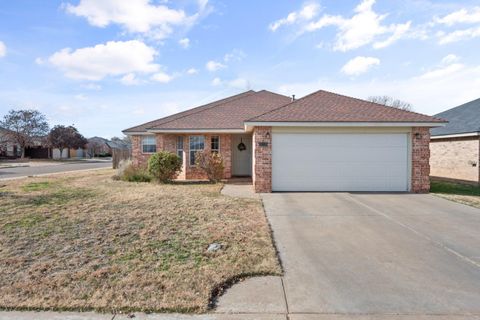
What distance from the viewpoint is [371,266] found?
4.50 metres

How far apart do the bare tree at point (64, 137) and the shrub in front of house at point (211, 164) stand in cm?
4173

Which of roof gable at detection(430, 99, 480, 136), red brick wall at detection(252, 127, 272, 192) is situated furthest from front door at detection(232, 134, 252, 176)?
roof gable at detection(430, 99, 480, 136)

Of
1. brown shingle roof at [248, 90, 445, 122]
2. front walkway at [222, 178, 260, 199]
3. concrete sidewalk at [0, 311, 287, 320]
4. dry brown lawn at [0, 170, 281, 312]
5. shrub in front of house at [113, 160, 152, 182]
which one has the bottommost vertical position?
concrete sidewalk at [0, 311, 287, 320]

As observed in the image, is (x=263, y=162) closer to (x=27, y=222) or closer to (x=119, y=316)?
(x=27, y=222)

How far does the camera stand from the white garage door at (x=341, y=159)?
11.5 m

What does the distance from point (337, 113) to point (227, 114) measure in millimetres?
6749

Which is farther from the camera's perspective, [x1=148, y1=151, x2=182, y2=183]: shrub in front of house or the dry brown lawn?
[x1=148, y1=151, x2=182, y2=183]: shrub in front of house

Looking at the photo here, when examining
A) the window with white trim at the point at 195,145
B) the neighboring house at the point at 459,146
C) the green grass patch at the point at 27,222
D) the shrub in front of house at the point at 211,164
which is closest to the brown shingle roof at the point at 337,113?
the shrub in front of house at the point at 211,164

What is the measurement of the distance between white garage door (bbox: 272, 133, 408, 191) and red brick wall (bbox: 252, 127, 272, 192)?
0.77 ft

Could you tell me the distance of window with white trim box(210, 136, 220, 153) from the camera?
51.6 feet

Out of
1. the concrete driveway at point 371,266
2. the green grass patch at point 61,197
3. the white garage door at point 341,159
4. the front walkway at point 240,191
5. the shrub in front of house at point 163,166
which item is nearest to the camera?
the concrete driveway at point 371,266

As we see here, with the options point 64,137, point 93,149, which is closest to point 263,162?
point 64,137

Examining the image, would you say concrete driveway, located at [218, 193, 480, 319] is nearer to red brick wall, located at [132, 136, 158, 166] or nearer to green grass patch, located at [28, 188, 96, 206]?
green grass patch, located at [28, 188, 96, 206]

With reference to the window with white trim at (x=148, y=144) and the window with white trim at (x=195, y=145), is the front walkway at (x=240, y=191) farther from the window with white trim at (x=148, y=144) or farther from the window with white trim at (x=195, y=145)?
the window with white trim at (x=148, y=144)
